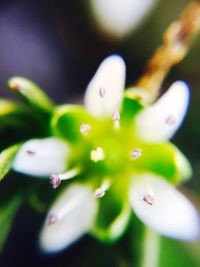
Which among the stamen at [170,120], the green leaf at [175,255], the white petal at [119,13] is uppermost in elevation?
the white petal at [119,13]

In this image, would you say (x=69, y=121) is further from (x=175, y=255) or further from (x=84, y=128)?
(x=175, y=255)

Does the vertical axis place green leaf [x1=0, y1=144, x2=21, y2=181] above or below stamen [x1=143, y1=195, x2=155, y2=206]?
above

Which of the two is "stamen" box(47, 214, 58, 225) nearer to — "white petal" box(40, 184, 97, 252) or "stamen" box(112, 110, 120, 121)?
"white petal" box(40, 184, 97, 252)

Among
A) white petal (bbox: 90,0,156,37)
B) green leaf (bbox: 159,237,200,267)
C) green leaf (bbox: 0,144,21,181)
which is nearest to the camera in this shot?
green leaf (bbox: 0,144,21,181)

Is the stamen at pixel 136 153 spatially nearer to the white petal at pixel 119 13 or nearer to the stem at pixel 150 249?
the stem at pixel 150 249

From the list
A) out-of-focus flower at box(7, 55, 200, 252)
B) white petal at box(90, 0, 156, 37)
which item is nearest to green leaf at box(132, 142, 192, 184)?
out-of-focus flower at box(7, 55, 200, 252)

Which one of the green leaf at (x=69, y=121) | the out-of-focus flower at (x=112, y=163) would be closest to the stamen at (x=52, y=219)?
the out-of-focus flower at (x=112, y=163)

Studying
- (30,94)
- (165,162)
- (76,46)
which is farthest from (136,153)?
(76,46)
